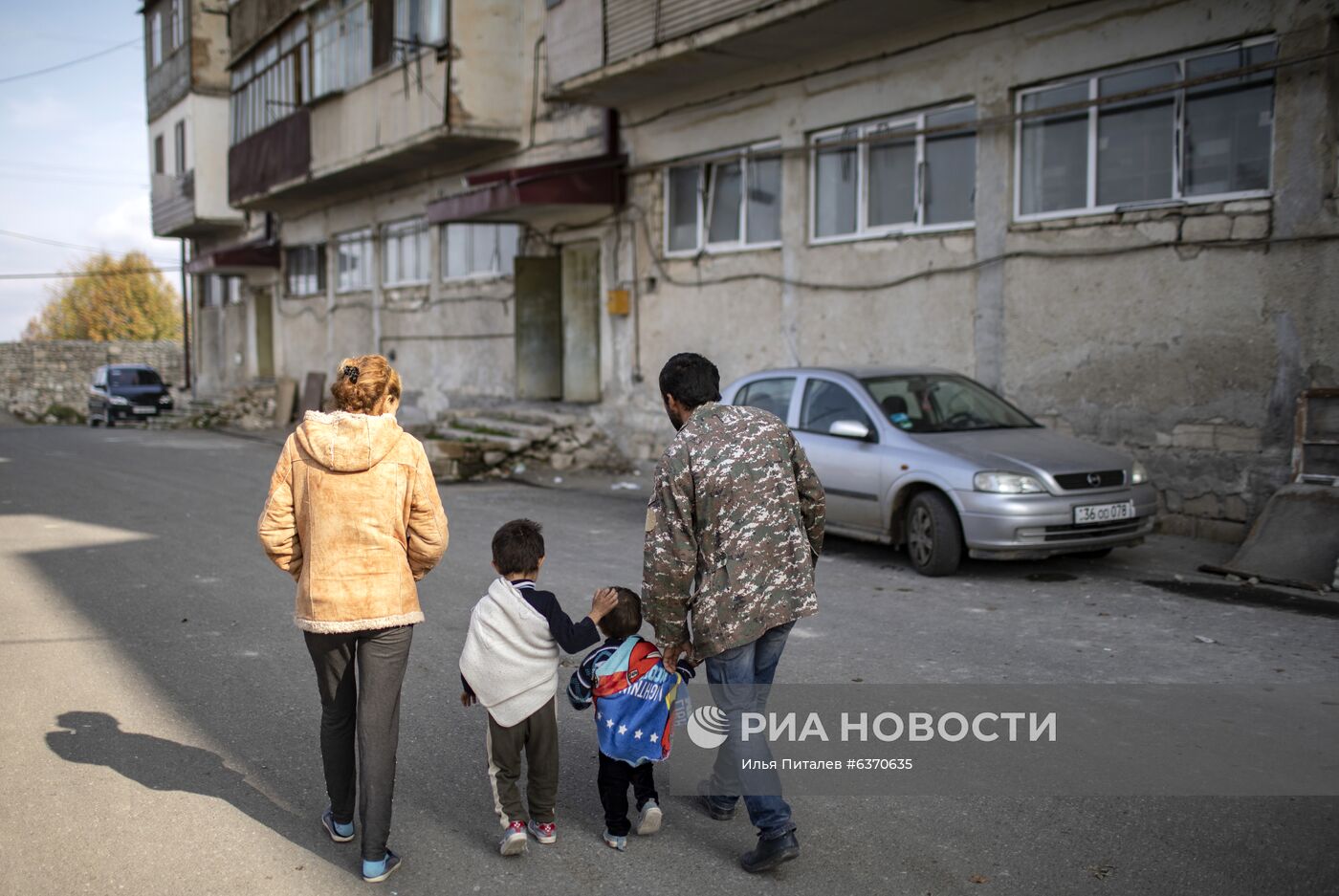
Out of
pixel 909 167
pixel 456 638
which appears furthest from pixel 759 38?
pixel 456 638

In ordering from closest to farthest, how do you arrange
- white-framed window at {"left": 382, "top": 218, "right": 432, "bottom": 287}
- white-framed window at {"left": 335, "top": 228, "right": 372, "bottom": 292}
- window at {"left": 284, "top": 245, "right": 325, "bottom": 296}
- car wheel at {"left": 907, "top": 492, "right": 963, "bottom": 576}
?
car wheel at {"left": 907, "top": 492, "right": 963, "bottom": 576} → white-framed window at {"left": 382, "top": 218, "right": 432, "bottom": 287} → white-framed window at {"left": 335, "top": 228, "right": 372, "bottom": 292} → window at {"left": 284, "top": 245, "right": 325, "bottom": 296}

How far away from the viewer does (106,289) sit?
2783 inches

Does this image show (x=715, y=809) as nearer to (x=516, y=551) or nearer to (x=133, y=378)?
(x=516, y=551)

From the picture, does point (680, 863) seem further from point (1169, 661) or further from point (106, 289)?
point (106, 289)

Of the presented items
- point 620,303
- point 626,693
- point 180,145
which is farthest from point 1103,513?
point 180,145

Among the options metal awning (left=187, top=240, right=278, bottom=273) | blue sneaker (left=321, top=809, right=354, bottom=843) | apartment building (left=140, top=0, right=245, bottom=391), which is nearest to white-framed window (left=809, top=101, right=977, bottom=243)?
blue sneaker (left=321, top=809, right=354, bottom=843)

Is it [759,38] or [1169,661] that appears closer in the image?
[1169,661]

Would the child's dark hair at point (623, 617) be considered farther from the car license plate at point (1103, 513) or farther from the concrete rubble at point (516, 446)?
the concrete rubble at point (516, 446)

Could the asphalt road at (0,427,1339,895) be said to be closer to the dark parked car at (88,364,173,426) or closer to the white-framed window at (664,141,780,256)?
the white-framed window at (664,141,780,256)

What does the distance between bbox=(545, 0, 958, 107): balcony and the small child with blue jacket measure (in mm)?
9775

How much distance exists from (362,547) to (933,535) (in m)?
5.74

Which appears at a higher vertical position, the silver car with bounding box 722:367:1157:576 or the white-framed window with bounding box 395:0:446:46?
the white-framed window with bounding box 395:0:446:46

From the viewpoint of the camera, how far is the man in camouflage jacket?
11.9 ft

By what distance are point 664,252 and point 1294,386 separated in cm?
886
